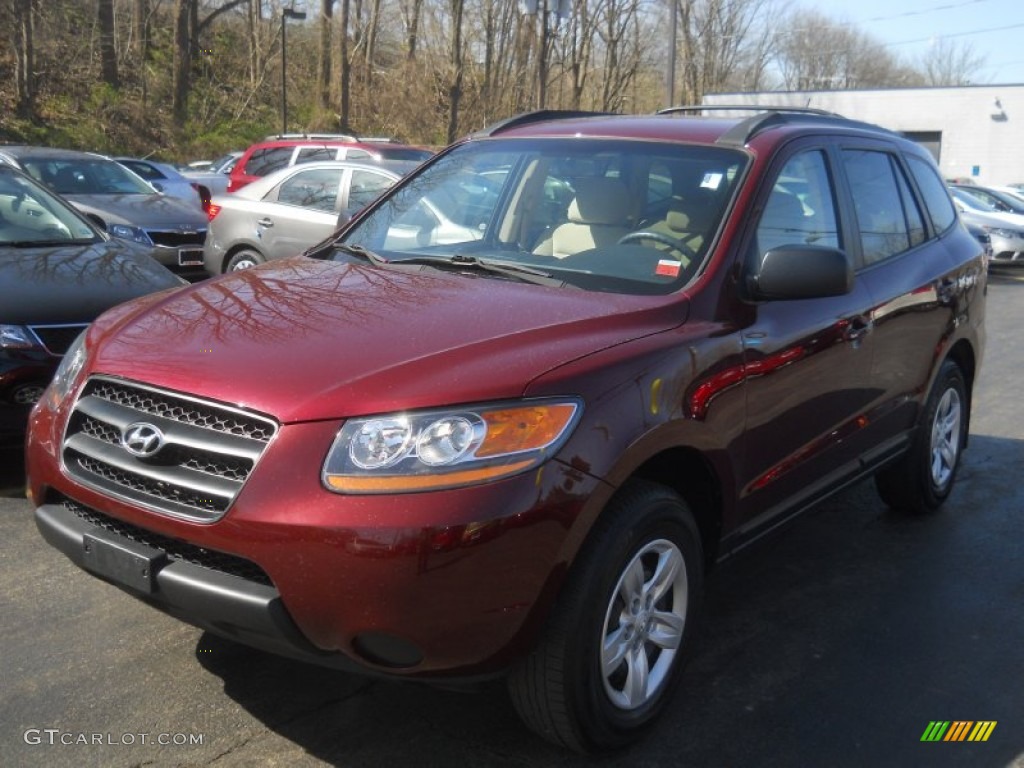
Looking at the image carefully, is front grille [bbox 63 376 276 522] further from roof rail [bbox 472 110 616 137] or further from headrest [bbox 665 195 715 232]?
roof rail [bbox 472 110 616 137]

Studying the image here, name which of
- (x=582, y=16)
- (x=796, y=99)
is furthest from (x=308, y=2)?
(x=796, y=99)

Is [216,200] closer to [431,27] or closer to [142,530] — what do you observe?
[142,530]

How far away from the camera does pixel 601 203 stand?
385 centimetres

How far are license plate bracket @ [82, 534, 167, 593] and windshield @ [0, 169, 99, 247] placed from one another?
12.7 ft

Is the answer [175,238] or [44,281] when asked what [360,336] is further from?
[175,238]

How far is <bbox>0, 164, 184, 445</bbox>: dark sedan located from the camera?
4855 millimetres

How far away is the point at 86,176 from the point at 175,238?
5.76 ft

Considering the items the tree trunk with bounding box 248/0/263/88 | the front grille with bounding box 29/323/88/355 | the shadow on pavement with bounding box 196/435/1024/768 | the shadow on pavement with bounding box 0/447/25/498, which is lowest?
the shadow on pavement with bounding box 196/435/1024/768

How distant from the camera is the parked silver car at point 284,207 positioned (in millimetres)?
10211

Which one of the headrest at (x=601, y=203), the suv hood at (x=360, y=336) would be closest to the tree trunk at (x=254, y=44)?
the headrest at (x=601, y=203)

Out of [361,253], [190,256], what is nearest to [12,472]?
[361,253]

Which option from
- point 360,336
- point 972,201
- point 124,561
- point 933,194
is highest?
point 972,201

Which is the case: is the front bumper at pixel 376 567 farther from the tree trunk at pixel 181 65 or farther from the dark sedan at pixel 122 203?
the tree trunk at pixel 181 65

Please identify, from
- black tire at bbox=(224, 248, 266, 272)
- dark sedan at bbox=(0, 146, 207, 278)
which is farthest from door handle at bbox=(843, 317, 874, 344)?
dark sedan at bbox=(0, 146, 207, 278)
